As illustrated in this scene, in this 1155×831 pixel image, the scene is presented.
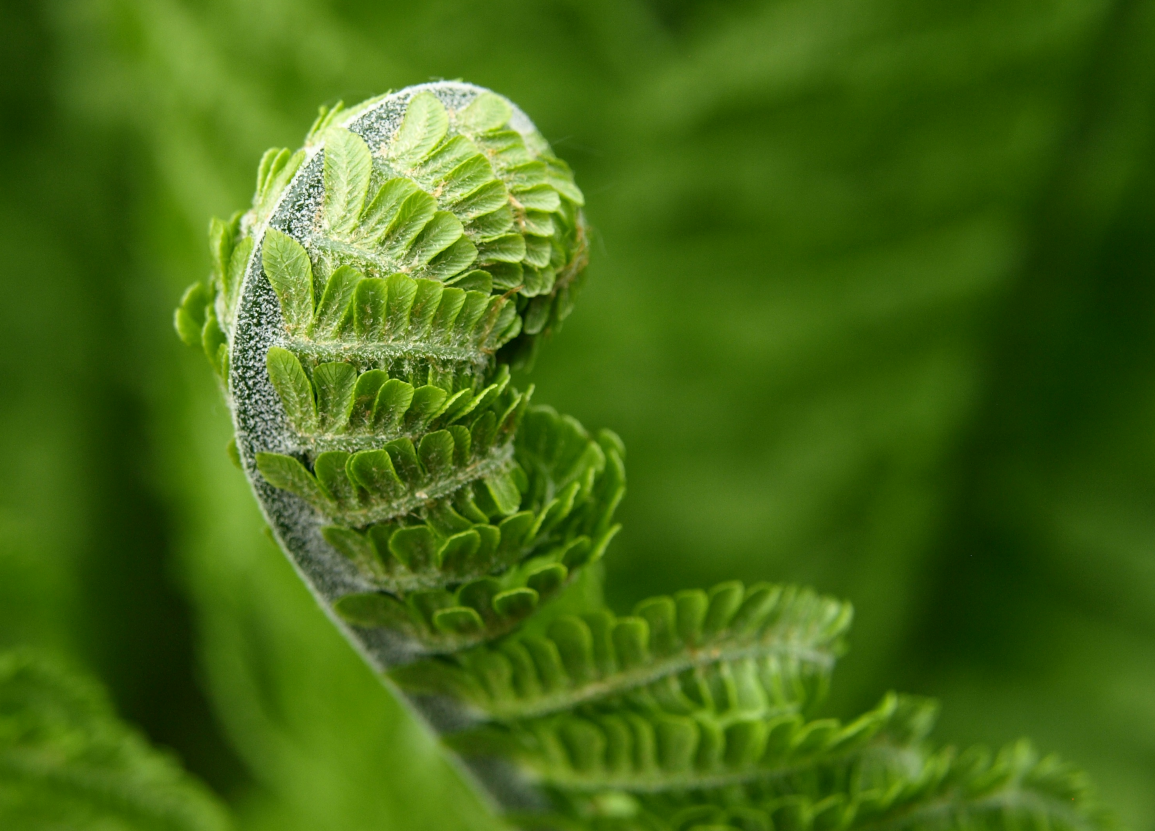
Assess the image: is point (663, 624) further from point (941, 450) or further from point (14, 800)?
point (941, 450)

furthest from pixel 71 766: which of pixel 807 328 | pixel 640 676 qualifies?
pixel 807 328

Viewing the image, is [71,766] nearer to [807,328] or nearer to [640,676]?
[640,676]

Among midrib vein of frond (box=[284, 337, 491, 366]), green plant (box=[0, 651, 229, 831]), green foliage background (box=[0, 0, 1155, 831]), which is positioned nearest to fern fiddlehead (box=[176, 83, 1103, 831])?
midrib vein of frond (box=[284, 337, 491, 366])

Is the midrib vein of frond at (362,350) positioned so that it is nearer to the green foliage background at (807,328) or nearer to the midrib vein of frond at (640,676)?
the midrib vein of frond at (640,676)

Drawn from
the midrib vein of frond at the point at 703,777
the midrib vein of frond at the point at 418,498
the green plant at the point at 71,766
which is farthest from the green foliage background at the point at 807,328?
the midrib vein of frond at the point at 418,498

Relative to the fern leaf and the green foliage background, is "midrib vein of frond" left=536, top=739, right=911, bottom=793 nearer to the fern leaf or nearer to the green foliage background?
the fern leaf

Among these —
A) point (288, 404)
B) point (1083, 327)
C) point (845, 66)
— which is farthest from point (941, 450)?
point (288, 404)
